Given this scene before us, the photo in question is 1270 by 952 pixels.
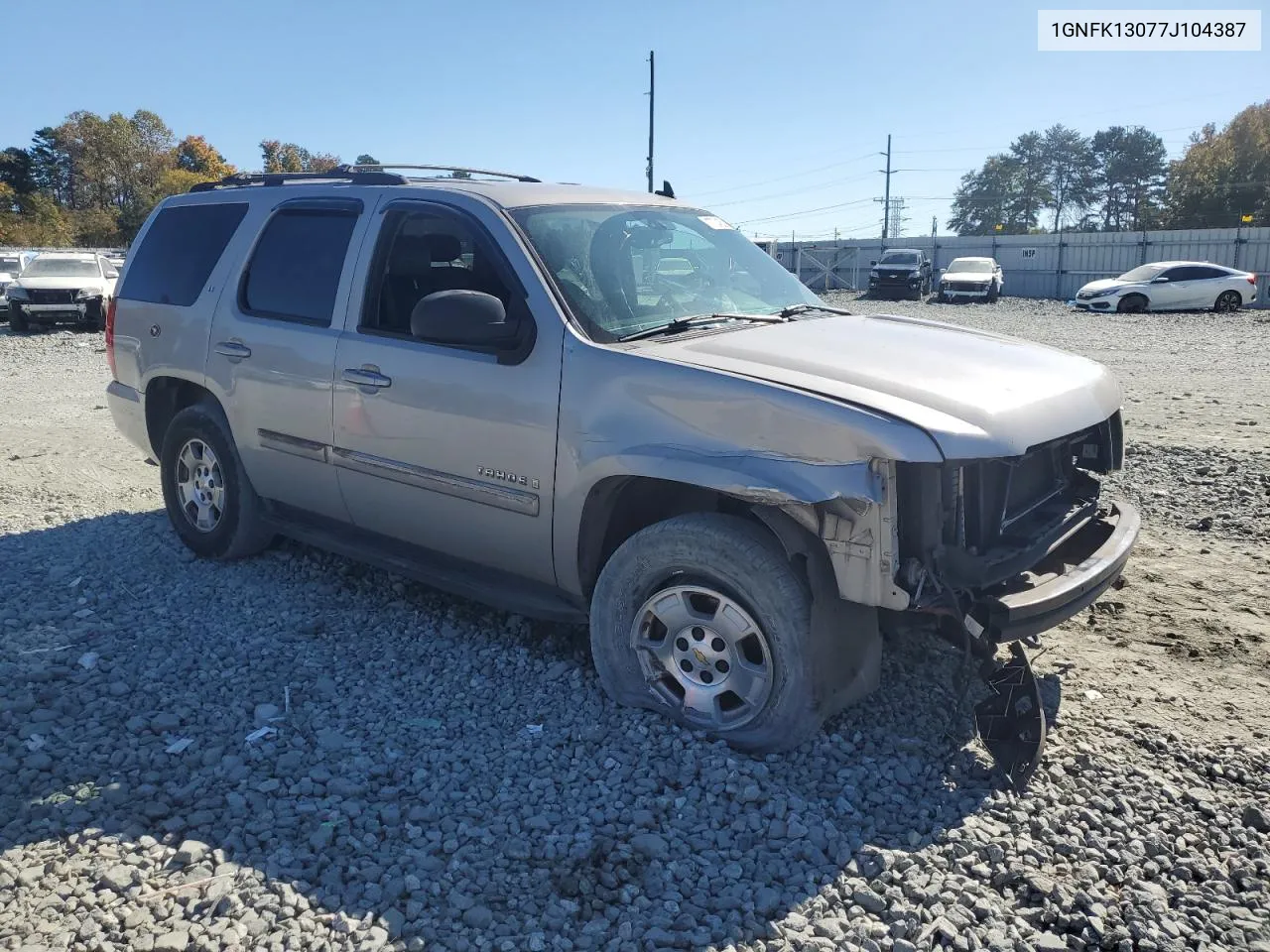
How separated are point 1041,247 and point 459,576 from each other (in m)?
38.6

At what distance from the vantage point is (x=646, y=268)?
448 cm

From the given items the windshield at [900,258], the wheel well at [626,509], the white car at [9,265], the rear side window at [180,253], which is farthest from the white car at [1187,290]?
the white car at [9,265]

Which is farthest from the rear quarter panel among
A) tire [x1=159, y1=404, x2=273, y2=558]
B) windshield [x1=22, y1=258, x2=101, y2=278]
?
windshield [x1=22, y1=258, x2=101, y2=278]

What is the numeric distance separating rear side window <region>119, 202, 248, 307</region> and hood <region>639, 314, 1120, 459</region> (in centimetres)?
301

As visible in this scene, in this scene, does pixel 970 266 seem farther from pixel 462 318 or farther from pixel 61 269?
pixel 462 318

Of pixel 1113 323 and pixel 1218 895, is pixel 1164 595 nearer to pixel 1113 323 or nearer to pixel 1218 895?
pixel 1218 895

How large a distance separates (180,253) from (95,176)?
7970 cm

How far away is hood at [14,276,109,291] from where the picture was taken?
21.6 m

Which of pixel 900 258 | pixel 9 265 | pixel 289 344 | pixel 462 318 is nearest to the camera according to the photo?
pixel 462 318

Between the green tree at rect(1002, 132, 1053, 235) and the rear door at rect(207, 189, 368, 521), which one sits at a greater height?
the green tree at rect(1002, 132, 1053, 235)

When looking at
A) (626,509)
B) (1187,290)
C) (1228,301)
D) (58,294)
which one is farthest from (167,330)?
(1228,301)

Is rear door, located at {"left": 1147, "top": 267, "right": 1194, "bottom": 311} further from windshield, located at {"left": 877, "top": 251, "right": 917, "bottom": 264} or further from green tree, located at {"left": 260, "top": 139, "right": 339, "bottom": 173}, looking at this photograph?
green tree, located at {"left": 260, "top": 139, "right": 339, "bottom": 173}

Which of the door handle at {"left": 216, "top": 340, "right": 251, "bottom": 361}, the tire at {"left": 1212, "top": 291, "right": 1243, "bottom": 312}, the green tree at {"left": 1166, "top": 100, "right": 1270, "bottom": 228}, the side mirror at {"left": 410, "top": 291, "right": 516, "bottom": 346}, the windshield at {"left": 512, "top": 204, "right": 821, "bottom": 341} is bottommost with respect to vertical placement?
the door handle at {"left": 216, "top": 340, "right": 251, "bottom": 361}

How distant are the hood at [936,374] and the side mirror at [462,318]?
1.99 ft
